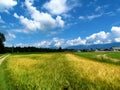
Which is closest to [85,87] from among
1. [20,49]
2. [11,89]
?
[11,89]

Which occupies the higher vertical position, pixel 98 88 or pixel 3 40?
pixel 3 40

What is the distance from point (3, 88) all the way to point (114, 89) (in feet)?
24.7

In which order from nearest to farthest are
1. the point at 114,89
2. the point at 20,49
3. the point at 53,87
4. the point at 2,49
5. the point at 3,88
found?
the point at 114,89 → the point at 53,87 → the point at 3,88 → the point at 2,49 → the point at 20,49

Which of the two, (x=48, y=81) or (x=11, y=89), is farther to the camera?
(x=48, y=81)

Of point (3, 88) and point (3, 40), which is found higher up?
point (3, 40)

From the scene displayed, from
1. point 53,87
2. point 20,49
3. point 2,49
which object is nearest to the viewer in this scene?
point 53,87

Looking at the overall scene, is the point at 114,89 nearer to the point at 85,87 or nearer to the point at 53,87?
the point at 85,87

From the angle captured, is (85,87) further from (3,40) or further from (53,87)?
(3,40)

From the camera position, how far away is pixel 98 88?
15875 millimetres

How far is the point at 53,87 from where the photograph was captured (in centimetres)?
1666

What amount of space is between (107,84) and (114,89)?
5.80ft

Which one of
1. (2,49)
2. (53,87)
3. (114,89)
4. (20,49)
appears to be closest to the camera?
(114,89)

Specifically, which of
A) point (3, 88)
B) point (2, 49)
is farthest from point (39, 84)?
point (2, 49)

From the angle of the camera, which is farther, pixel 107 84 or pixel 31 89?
pixel 107 84
